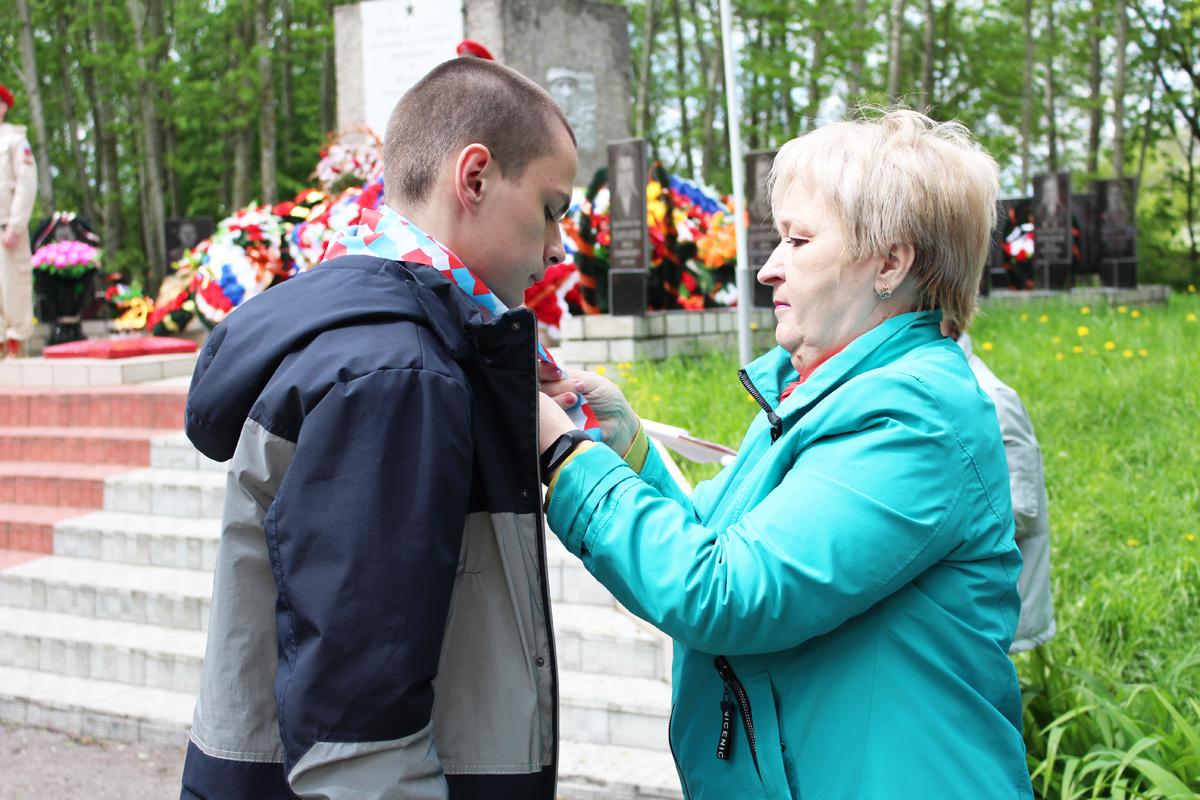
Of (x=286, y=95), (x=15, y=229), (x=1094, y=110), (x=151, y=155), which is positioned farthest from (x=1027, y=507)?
(x=286, y=95)

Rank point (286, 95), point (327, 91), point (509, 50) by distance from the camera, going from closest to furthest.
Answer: point (509, 50) < point (286, 95) < point (327, 91)

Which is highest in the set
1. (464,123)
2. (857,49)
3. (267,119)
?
(857,49)

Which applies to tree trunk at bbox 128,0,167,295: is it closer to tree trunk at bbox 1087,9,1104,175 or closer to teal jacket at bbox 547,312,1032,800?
teal jacket at bbox 547,312,1032,800

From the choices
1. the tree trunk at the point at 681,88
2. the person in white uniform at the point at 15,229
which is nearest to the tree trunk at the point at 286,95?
the tree trunk at the point at 681,88

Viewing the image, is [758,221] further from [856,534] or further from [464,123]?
[856,534]

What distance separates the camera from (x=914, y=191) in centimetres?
145

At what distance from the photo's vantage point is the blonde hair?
4.79 feet

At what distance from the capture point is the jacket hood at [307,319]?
3.89ft

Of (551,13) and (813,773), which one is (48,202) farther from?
(813,773)

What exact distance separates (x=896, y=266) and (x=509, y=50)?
828cm

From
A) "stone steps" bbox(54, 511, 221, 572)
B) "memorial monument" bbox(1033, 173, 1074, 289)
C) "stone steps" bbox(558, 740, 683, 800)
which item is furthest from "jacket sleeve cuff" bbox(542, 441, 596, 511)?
"memorial monument" bbox(1033, 173, 1074, 289)

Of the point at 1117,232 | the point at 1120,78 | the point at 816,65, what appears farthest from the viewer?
the point at 816,65

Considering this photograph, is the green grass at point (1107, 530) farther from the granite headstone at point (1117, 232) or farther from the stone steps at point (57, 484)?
the granite headstone at point (1117, 232)

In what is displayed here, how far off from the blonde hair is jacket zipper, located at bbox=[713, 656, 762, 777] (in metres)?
0.65
